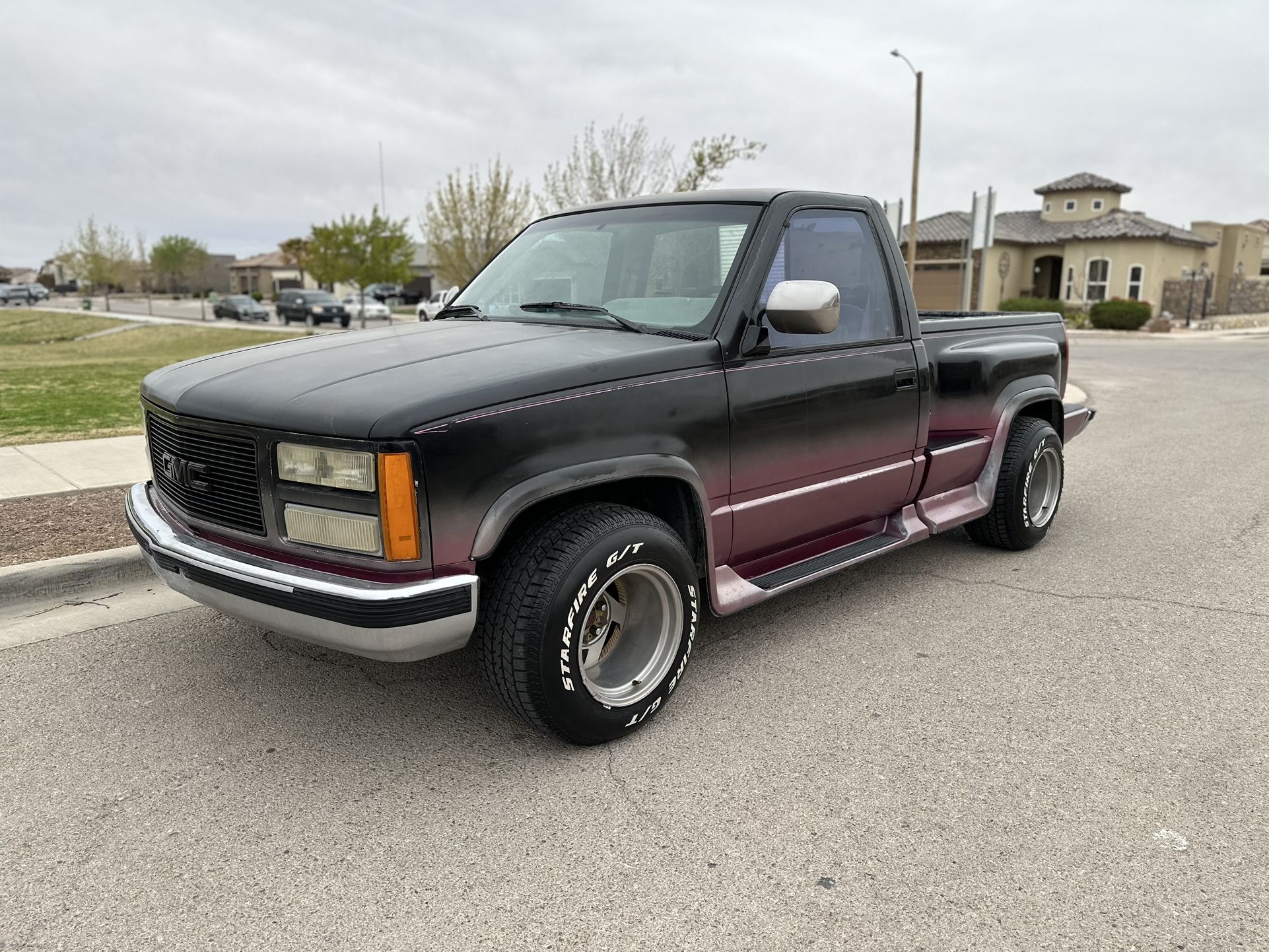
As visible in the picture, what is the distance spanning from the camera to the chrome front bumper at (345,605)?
2721mm

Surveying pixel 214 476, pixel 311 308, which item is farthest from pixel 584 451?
pixel 311 308

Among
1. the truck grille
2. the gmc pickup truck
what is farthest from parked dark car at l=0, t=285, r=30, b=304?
the truck grille

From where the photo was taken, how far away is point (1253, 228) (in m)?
53.8

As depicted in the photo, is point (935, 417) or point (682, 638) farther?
point (935, 417)

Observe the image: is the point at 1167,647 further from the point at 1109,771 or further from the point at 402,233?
the point at 402,233

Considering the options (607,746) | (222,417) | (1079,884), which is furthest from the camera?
(607,746)

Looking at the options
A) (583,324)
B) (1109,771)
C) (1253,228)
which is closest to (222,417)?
(583,324)

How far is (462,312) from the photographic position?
4379 millimetres

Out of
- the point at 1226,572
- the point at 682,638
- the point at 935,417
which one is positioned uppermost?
the point at 935,417

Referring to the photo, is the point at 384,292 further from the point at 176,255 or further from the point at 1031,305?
the point at 1031,305

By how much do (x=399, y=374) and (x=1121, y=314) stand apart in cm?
3649

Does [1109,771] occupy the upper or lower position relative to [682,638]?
lower

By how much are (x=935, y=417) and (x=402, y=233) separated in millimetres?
39330

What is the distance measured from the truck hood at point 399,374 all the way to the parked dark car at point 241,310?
49.5m
